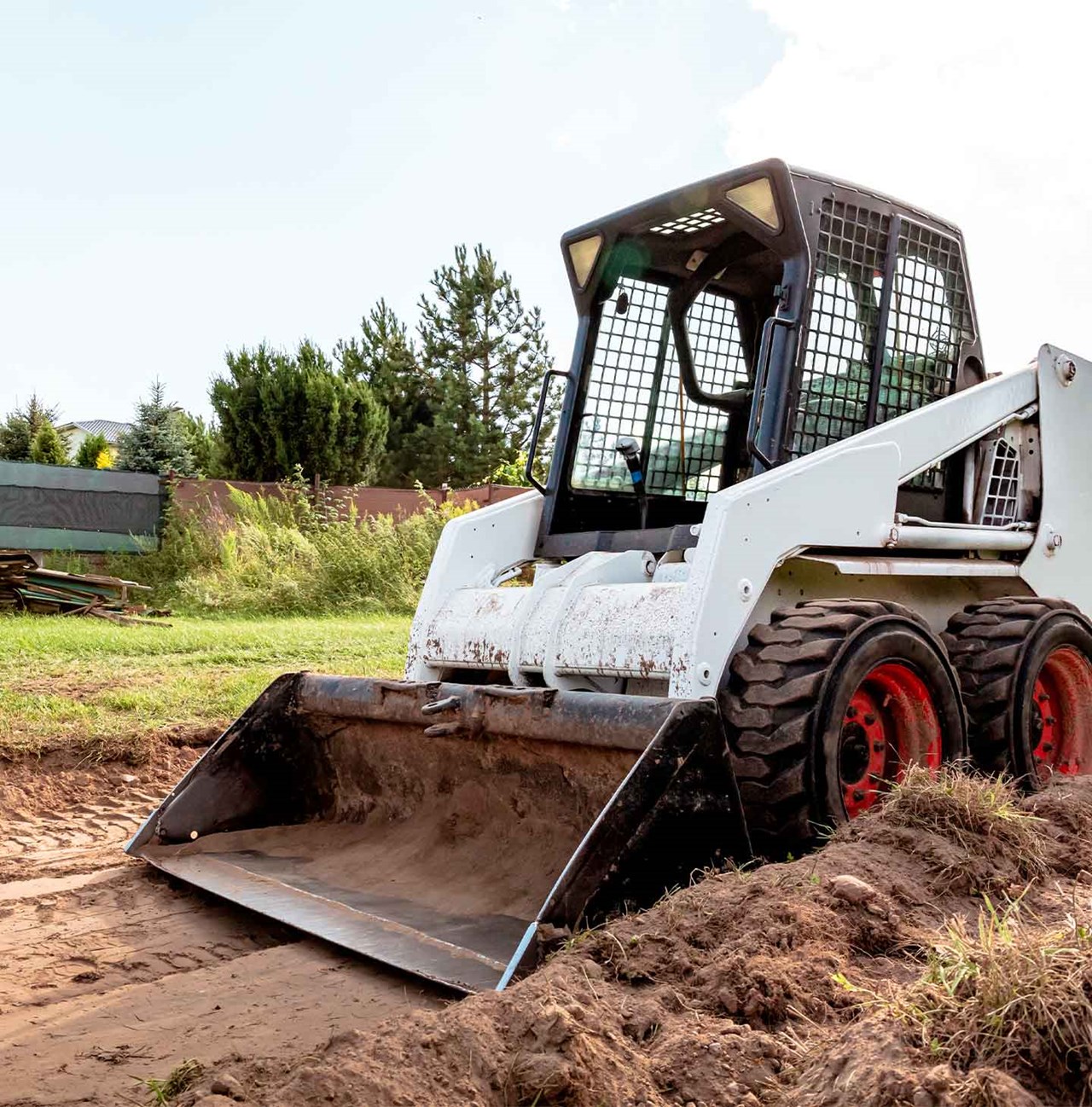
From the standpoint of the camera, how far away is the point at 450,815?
15.3 feet

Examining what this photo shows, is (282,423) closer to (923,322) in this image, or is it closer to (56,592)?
(56,592)

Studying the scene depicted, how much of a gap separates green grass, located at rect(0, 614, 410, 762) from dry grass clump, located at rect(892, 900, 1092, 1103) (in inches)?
212

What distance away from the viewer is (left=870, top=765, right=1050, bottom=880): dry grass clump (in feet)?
12.5

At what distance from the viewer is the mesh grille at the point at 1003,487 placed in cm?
571

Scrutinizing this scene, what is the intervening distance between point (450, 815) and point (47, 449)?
28.9 metres

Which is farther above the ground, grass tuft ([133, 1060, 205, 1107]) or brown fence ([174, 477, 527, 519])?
brown fence ([174, 477, 527, 519])

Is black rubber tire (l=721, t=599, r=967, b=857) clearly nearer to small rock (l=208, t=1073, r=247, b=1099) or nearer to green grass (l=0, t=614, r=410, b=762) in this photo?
small rock (l=208, t=1073, r=247, b=1099)

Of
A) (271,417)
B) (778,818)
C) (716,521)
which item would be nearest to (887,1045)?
(778,818)

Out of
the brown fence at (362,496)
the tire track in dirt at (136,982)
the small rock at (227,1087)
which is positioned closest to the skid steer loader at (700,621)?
the tire track in dirt at (136,982)

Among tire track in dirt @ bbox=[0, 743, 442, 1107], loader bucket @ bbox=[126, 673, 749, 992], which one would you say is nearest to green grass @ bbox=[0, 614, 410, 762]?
tire track in dirt @ bbox=[0, 743, 442, 1107]

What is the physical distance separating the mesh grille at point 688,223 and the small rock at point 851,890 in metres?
3.09

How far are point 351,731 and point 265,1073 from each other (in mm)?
2599

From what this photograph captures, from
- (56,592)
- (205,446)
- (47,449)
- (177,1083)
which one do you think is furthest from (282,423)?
(177,1083)

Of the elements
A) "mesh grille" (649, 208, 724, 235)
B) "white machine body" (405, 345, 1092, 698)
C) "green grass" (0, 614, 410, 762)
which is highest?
"mesh grille" (649, 208, 724, 235)
